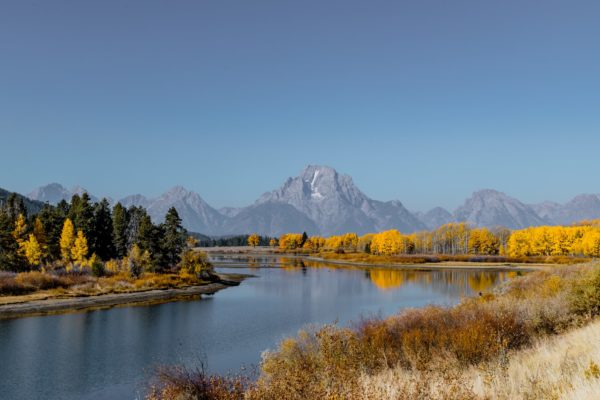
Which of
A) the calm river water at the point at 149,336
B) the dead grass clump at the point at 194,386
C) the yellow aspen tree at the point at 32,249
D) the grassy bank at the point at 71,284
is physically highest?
the yellow aspen tree at the point at 32,249

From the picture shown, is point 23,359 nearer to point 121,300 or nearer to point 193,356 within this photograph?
point 193,356

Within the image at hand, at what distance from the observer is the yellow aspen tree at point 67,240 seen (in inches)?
3054

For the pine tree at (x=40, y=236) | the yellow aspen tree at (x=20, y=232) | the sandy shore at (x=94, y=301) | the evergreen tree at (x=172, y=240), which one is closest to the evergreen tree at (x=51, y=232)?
the pine tree at (x=40, y=236)

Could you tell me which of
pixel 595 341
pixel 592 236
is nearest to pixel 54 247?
pixel 595 341

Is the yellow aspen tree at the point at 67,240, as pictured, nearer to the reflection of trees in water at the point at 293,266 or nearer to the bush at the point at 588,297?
the reflection of trees in water at the point at 293,266

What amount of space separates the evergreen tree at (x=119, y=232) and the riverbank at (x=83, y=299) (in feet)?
78.2

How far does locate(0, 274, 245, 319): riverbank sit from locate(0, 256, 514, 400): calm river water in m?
3.78

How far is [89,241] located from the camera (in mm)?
85562

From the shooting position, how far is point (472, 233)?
19312 cm

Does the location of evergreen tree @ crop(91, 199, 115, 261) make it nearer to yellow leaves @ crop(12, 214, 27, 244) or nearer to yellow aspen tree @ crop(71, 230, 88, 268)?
yellow aspen tree @ crop(71, 230, 88, 268)

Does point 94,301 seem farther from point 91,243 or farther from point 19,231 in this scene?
point 91,243

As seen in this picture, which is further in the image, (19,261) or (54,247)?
(54,247)

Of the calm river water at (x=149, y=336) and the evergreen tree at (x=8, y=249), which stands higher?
the evergreen tree at (x=8, y=249)

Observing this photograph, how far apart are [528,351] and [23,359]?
30.6 metres
